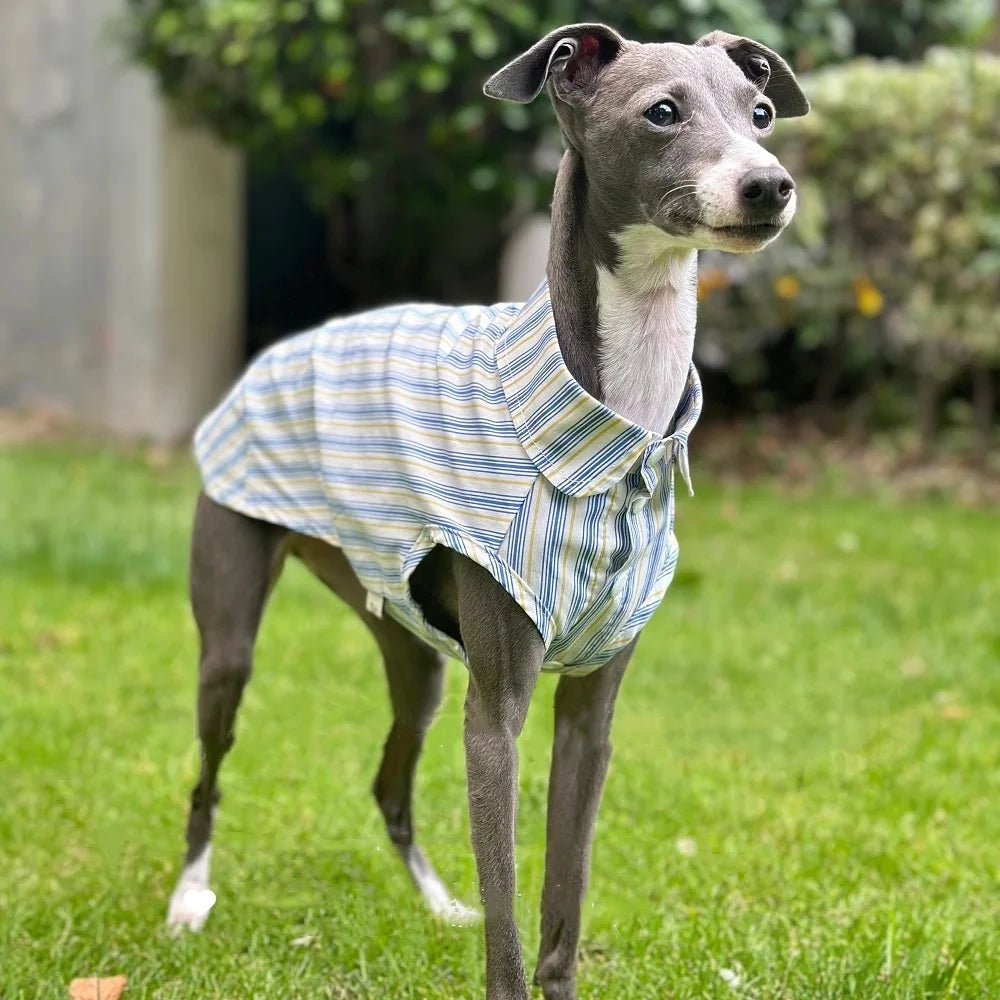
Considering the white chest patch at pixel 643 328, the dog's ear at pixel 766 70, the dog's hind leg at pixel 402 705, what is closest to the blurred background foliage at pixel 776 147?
the dog's hind leg at pixel 402 705

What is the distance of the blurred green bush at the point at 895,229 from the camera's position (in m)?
7.09

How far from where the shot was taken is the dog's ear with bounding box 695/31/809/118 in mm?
2473

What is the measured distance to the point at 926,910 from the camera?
3156mm

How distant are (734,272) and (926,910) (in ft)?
18.8

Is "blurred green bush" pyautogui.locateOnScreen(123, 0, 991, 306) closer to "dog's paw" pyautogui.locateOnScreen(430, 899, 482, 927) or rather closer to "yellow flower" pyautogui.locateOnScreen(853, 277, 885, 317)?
"yellow flower" pyautogui.locateOnScreen(853, 277, 885, 317)

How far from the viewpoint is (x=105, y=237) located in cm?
852

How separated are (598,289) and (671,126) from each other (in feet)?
0.99

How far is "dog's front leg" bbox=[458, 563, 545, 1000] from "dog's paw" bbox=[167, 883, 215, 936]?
898 mm

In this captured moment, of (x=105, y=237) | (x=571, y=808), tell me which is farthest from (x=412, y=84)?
(x=571, y=808)

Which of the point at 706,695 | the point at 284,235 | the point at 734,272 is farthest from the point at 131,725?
the point at 284,235

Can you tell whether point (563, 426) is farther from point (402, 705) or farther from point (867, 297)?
point (867, 297)

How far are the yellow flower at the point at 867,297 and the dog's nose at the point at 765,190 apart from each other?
5671mm

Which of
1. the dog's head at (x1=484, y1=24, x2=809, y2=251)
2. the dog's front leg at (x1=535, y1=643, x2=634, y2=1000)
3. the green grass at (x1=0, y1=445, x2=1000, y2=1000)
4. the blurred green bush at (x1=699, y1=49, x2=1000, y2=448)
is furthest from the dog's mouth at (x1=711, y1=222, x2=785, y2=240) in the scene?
the blurred green bush at (x1=699, y1=49, x2=1000, y2=448)

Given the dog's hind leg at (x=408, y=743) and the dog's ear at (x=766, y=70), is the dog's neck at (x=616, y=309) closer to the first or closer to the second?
the dog's ear at (x=766, y=70)
